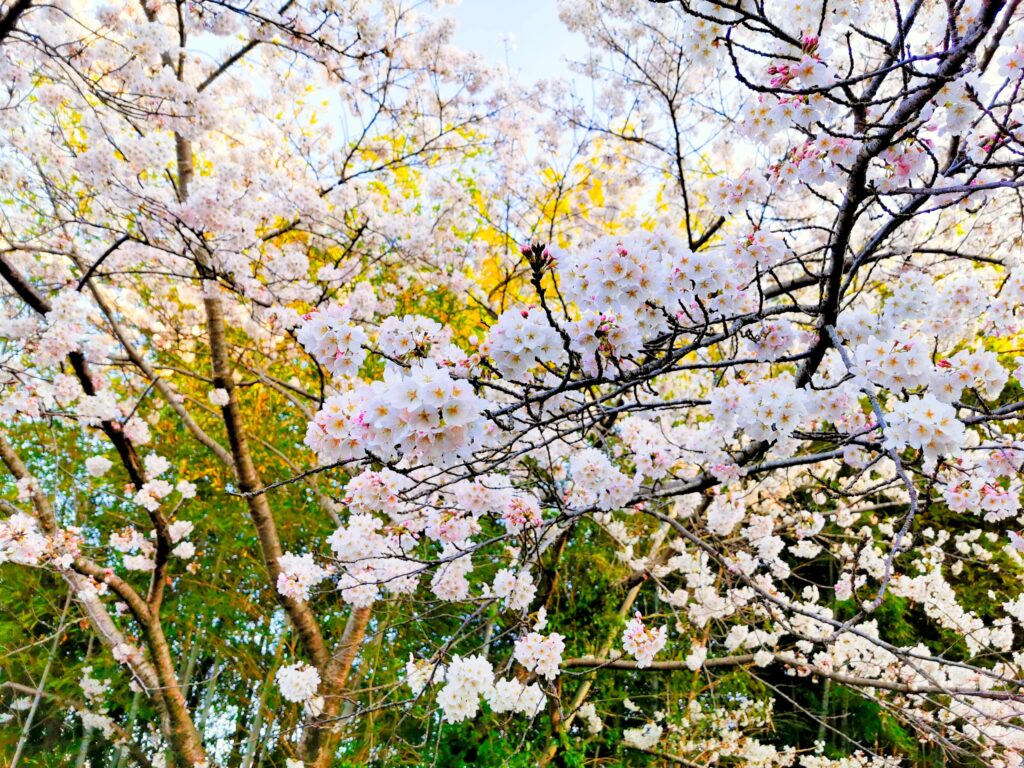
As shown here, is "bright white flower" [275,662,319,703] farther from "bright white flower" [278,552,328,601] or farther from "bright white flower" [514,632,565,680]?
"bright white flower" [514,632,565,680]

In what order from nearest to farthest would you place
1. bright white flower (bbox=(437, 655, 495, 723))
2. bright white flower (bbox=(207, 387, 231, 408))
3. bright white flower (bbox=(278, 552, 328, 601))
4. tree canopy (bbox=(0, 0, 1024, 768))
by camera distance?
tree canopy (bbox=(0, 0, 1024, 768)), bright white flower (bbox=(437, 655, 495, 723)), bright white flower (bbox=(278, 552, 328, 601)), bright white flower (bbox=(207, 387, 231, 408))

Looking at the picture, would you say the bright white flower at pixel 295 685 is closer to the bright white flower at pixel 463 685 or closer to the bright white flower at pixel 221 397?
the bright white flower at pixel 463 685

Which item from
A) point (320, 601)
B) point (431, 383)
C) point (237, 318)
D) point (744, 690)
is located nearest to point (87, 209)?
point (237, 318)

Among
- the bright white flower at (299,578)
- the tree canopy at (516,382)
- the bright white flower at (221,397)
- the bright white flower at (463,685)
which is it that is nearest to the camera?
the tree canopy at (516,382)

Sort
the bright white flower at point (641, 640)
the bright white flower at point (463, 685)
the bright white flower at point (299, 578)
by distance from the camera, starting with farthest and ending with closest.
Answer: the bright white flower at point (299, 578) < the bright white flower at point (641, 640) < the bright white flower at point (463, 685)

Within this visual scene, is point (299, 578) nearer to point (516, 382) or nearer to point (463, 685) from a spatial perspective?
point (463, 685)

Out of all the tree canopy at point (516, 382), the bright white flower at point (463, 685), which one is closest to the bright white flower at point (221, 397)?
the tree canopy at point (516, 382)

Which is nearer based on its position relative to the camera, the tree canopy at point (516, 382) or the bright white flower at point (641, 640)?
the tree canopy at point (516, 382)

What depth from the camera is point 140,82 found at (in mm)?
3404

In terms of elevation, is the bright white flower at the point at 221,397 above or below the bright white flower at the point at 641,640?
above

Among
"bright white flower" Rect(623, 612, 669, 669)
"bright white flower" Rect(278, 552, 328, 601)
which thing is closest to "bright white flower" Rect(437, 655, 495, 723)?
"bright white flower" Rect(623, 612, 669, 669)

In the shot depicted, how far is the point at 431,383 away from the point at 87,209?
4.82m

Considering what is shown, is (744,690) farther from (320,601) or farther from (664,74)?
(664,74)

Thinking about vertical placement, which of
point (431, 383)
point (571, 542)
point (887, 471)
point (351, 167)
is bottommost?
point (431, 383)
